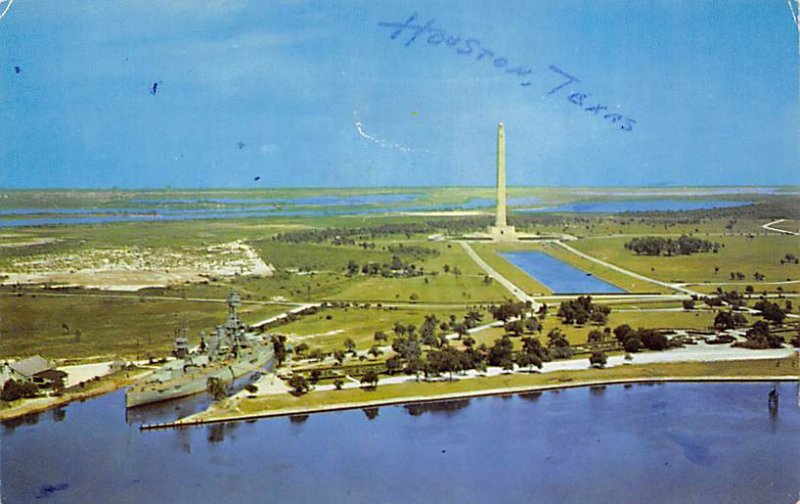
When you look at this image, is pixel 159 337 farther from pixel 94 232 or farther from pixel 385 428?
pixel 385 428

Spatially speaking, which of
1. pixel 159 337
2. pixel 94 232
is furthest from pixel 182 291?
pixel 94 232

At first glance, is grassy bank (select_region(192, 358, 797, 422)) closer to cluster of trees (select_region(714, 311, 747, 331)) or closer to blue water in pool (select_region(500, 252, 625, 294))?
cluster of trees (select_region(714, 311, 747, 331))

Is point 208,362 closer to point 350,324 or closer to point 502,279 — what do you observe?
point 350,324

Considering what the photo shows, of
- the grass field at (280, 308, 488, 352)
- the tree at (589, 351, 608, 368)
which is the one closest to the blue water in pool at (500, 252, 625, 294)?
the grass field at (280, 308, 488, 352)

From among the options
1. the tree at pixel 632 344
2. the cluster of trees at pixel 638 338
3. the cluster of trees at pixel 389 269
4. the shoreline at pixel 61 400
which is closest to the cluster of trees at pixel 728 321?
the cluster of trees at pixel 638 338

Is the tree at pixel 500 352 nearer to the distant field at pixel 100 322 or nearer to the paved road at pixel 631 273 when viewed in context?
the paved road at pixel 631 273
